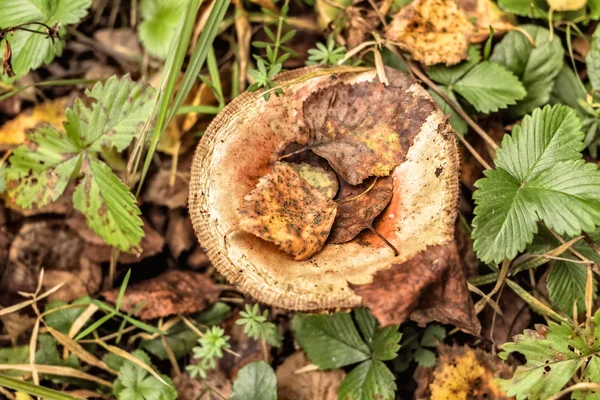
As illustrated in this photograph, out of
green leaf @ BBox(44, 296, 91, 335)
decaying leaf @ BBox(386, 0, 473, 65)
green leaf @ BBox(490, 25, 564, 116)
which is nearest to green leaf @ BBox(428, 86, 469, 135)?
decaying leaf @ BBox(386, 0, 473, 65)

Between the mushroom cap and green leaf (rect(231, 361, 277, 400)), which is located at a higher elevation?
the mushroom cap

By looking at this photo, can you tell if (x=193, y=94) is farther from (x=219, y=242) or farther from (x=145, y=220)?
(x=219, y=242)

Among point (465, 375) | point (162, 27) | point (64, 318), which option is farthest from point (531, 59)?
point (64, 318)

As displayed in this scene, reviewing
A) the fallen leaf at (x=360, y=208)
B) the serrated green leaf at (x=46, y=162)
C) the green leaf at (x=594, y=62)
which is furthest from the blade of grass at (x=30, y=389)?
the green leaf at (x=594, y=62)

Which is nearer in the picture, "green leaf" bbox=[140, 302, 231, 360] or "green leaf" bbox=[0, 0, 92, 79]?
"green leaf" bbox=[0, 0, 92, 79]

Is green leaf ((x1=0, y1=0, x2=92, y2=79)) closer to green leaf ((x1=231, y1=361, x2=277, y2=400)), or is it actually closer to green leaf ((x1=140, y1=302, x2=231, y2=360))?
green leaf ((x1=140, y1=302, x2=231, y2=360))

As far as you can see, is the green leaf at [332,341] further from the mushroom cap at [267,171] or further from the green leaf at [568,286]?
the green leaf at [568,286]
